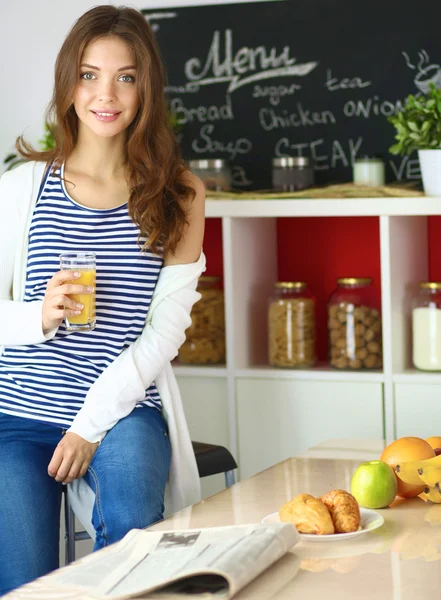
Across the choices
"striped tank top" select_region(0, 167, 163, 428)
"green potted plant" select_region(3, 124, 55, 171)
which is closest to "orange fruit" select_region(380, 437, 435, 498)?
"striped tank top" select_region(0, 167, 163, 428)

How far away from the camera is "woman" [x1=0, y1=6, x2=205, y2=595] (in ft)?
6.04

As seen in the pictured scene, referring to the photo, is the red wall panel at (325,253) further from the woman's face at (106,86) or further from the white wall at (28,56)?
the woman's face at (106,86)

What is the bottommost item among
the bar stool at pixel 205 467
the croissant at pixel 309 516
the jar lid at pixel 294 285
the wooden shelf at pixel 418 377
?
the bar stool at pixel 205 467

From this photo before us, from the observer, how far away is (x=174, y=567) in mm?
1170

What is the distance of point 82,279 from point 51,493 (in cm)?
39

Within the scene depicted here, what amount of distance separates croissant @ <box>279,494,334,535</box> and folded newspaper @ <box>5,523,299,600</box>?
0.06m

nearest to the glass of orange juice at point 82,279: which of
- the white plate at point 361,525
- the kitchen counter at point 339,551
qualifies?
the kitchen counter at point 339,551

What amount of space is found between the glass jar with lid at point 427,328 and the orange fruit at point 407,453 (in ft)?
3.05

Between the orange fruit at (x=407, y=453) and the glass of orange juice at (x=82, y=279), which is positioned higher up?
the glass of orange juice at (x=82, y=279)

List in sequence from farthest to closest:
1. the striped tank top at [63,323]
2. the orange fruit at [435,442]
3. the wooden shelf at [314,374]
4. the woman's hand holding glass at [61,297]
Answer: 1. the wooden shelf at [314,374]
2. the striped tank top at [63,323]
3. the woman's hand holding glass at [61,297]
4. the orange fruit at [435,442]

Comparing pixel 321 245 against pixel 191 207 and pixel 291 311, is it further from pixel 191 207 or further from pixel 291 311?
pixel 191 207

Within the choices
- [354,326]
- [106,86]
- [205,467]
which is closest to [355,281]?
[354,326]

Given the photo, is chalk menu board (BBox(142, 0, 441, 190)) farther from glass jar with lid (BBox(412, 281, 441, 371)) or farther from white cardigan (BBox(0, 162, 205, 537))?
white cardigan (BBox(0, 162, 205, 537))

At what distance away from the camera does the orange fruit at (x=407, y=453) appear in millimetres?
1530
